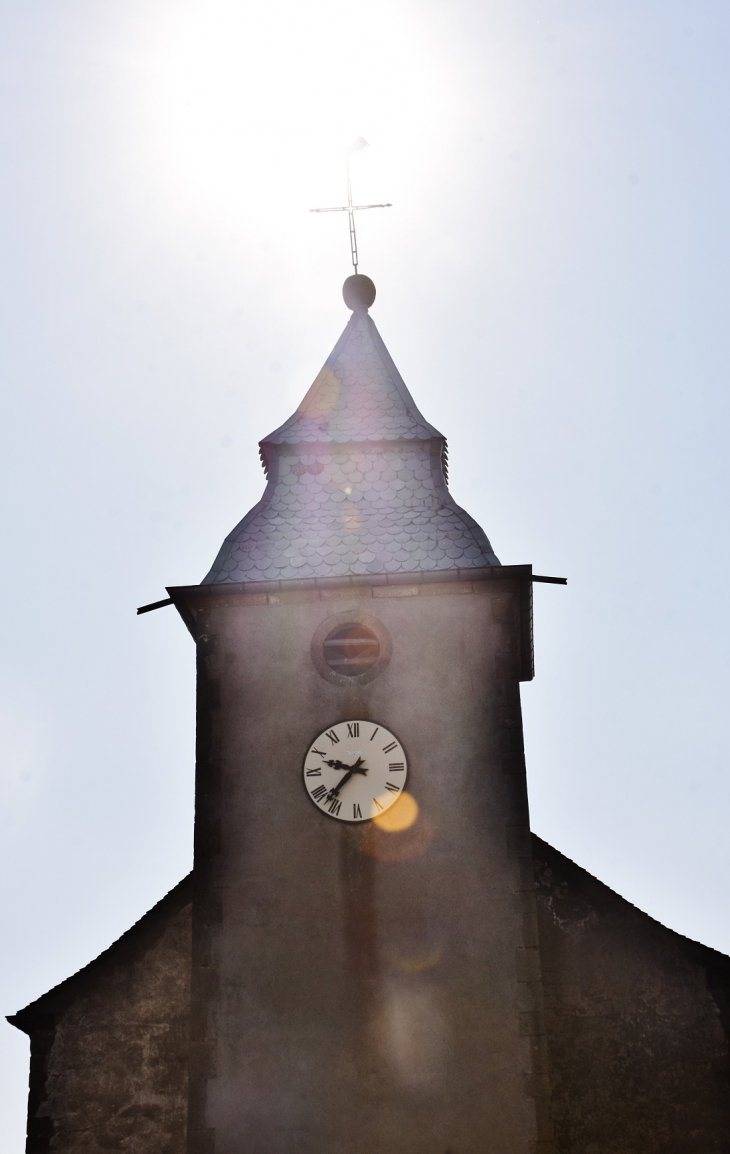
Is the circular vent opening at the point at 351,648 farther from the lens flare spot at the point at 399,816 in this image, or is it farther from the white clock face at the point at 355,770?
the lens flare spot at the point at 399,816

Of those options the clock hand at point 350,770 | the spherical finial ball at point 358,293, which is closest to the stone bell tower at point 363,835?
the clock hand at point 350,770

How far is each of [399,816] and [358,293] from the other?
7641 mm

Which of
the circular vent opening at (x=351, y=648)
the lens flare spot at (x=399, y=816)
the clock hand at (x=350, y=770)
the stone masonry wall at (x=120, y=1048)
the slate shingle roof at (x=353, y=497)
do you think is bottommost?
the stone masonry wall at (x=120, y=1048)

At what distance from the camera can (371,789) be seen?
14969 millimetres

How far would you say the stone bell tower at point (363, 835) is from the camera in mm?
13641

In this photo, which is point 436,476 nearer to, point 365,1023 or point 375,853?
point 375,853

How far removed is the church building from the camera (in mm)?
13711

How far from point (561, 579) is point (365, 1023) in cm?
516

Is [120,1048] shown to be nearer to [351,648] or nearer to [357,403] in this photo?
[351,648]

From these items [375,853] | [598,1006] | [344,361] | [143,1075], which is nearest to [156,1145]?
[143,1075]

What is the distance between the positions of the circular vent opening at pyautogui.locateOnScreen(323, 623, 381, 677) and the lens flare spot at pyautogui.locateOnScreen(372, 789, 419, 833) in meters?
1.51

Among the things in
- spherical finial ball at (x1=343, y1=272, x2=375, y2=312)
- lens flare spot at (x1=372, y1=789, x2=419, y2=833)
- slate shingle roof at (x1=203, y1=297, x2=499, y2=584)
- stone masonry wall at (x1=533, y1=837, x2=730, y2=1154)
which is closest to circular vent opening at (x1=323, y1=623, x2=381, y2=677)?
slate shingle roof at (x1=203, y1=297, x2=499, y2=584)

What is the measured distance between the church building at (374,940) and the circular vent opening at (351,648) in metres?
0.02

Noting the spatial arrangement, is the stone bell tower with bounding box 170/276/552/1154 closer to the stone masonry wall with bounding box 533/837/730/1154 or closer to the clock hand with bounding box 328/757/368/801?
the clock hand with bounding box 328/757/368/801
